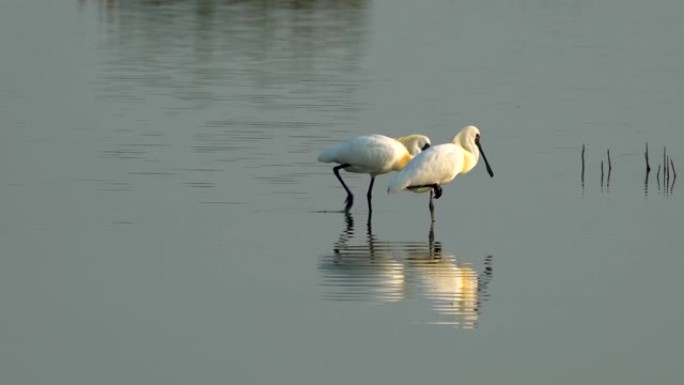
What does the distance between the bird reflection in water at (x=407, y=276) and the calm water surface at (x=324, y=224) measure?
0.11 feet

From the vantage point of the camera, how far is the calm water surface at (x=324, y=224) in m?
10.8

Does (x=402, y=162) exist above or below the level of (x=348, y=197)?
above

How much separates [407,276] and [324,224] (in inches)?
96.7

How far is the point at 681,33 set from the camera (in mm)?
35656

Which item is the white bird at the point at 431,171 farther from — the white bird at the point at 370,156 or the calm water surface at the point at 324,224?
the white bird at the point at 370,156

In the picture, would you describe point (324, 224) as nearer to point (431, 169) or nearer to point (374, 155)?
point (431, 169)

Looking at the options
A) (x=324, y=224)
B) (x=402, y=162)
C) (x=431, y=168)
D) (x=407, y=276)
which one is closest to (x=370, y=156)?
(x=402, y=162)

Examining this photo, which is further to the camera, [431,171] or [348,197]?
[348,197]

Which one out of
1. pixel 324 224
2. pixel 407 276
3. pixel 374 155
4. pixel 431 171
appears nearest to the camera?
pixel 407 276

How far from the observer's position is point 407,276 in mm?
13125

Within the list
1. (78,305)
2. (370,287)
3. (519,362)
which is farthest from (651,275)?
(78,305)

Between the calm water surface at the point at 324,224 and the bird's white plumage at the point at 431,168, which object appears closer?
the calm water surface at the point at 324,224

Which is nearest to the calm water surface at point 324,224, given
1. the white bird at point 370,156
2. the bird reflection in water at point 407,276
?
the bird reflection in water at point 407,276

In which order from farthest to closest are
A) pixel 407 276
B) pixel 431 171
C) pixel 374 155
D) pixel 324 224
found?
pixel 374 155 → pixel 431 171 → pixel 324 224 → pixel 407 276
